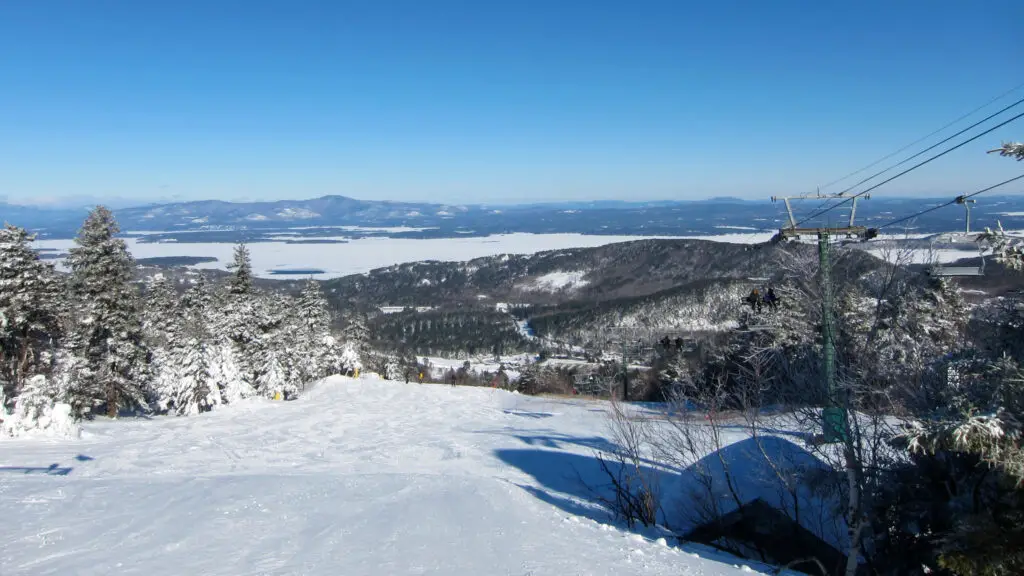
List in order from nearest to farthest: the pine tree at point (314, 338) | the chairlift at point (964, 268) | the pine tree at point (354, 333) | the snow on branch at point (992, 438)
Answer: the snow on branch at point (992, 438)
the chairlift at point (964, 268)
the pine tree at point (314, 338)
the pine tree at point (354, 333)

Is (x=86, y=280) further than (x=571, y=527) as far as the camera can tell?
Yes

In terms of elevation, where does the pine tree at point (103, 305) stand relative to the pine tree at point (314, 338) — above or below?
above

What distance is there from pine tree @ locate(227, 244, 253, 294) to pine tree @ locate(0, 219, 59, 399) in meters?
11.0

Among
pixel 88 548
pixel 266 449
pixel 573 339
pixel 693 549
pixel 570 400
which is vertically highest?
pixel 88 548

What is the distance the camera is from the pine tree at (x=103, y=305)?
26391 mm

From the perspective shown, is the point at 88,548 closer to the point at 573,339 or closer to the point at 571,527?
the point at 571,527

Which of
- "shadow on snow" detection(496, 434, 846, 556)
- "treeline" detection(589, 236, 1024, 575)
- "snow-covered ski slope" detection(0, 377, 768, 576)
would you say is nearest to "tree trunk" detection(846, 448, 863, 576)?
"treeline" detection(589, 236, 1024, 575)

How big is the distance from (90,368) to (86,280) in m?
3.80

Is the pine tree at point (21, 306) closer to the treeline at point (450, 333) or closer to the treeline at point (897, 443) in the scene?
the treeline at point (897, 443)

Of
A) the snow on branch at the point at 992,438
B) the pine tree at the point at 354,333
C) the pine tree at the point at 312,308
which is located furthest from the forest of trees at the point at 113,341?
the snow on branch at the point at 992,438

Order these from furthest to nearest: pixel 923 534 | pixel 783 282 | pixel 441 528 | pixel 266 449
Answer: pixel 266 449 → pixel 783 282 → pixel 441 528 → pixel 923 534

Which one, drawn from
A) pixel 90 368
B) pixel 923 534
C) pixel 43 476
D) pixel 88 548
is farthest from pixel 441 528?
pixel 90 368

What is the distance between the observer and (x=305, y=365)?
133 feet

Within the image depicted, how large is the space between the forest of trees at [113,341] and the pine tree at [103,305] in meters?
0.04
